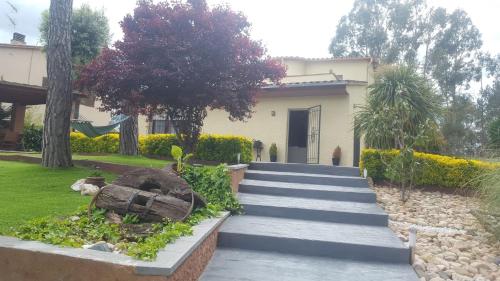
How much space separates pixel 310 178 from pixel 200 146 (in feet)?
11.6

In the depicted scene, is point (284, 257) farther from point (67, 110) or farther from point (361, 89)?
point (361, 89)

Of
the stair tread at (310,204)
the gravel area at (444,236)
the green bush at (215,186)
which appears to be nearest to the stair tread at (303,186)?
the stair tread at (310,204)

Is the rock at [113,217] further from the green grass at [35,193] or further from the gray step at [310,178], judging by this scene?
the gray step at [310,178]

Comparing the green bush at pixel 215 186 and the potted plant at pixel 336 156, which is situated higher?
the potted plant at pixel 336 156

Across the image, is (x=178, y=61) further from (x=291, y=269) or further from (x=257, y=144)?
(x=257, y=144)

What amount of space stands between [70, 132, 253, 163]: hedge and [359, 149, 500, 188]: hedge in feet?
9.16

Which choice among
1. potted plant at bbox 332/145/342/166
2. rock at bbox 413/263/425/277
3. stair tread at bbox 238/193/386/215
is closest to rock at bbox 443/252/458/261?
rock at bbox 413/263/425/277

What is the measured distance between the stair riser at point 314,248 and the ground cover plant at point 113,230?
446 millimetres

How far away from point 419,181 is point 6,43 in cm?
2355

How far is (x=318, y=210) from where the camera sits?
5.03 meters

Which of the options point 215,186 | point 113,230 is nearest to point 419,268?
point 215,186

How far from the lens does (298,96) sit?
10.9m

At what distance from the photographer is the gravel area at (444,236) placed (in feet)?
12.2

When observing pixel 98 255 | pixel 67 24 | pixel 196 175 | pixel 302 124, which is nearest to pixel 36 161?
pixel 67 24
